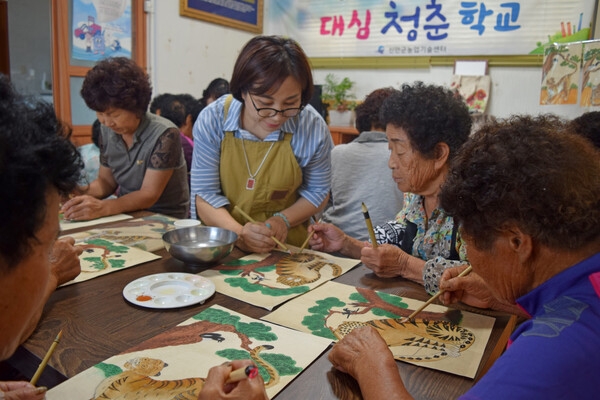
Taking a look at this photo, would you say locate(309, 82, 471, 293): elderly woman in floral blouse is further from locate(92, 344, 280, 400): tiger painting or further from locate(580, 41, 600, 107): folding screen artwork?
locate(580, 41, 600, 107): folding screen artwork

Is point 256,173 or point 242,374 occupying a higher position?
point 256,173

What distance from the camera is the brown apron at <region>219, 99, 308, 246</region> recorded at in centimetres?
198

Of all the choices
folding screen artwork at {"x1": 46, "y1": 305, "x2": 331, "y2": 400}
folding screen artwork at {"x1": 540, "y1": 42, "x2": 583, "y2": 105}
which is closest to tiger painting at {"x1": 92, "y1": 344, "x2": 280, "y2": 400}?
folding screen artwork at {"x1": 46, "y1": 305, "x2": 331, "y2": 400}

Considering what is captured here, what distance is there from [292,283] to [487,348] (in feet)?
1.98

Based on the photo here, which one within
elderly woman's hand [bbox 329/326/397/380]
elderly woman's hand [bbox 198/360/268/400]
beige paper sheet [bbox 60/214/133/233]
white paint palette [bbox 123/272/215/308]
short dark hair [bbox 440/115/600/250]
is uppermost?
short dark hair [bbox 440/115/600/250]

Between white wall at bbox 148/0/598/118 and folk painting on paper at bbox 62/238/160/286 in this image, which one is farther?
white wall at bbox 148/0/598/118

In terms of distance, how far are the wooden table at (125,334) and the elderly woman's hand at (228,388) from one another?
10cm

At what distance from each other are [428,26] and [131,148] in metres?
3.53

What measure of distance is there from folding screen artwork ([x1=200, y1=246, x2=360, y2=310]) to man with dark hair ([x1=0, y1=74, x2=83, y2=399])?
661mm

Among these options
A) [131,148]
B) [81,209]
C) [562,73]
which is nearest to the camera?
[81,209]

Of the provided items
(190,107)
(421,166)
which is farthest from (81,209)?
(190,107)

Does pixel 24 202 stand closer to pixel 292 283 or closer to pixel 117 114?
pixel 292 283

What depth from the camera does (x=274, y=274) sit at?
1539 millimetres

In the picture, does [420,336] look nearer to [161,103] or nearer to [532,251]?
[532,251]
